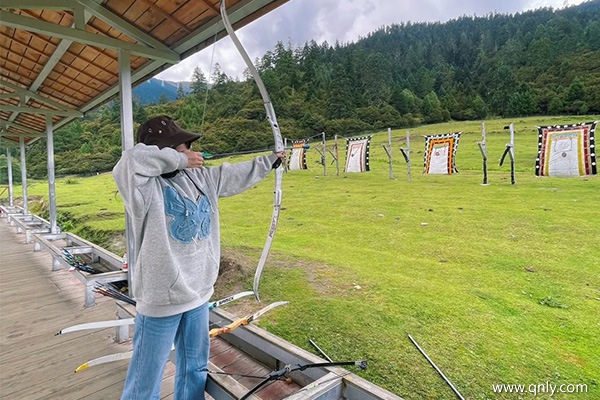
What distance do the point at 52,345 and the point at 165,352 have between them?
164 centimetres

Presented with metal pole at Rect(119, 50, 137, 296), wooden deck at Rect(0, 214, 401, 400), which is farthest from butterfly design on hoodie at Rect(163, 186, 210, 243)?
metal pole at Rect(119, 50, 137, 296)

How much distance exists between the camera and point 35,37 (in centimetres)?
267

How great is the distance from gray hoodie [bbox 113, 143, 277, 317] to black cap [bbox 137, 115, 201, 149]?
0.34 ft

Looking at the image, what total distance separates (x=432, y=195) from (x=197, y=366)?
22.0 ft

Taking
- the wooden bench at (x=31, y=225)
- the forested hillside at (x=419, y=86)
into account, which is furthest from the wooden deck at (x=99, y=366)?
the forested hillside at (x=419, y=86)

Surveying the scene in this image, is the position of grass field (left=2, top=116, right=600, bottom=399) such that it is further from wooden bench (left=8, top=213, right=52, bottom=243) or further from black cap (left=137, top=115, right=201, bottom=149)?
black cap (left=137, top=115, right=201, bottom=149)

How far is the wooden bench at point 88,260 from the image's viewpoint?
2.81 m

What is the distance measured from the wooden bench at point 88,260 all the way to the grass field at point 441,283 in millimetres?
611

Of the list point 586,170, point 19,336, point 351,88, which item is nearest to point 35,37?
point 19,336

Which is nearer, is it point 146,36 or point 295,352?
point 295,352

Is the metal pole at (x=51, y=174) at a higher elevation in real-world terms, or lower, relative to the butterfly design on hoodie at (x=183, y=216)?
higher

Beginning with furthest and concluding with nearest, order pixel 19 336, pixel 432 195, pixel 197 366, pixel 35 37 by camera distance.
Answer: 1. pixel 432 195
2. pixel 35 37
3. pixel 19 336
4. pixel 197 366

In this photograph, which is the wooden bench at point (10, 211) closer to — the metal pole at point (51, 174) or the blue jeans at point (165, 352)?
the metal pole at point (51, 174)

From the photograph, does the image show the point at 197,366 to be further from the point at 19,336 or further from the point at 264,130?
the point at 264,130
